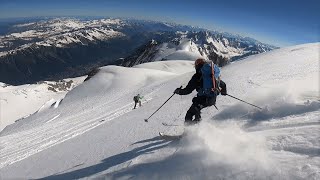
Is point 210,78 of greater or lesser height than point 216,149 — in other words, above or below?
above

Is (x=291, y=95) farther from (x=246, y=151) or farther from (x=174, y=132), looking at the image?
(x=246, y=151)

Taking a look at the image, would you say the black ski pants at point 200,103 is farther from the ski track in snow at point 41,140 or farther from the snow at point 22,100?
the snow at point 22,100

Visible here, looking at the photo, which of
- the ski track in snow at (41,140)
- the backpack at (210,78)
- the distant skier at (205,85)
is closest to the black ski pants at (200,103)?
A: the distant skier at (205,85)

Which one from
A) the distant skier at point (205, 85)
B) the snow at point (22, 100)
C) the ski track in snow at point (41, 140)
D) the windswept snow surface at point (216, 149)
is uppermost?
the distant skier at point (205, 85)

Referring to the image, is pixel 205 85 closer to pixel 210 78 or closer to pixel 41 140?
pixel 210 78

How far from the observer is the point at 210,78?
1026 centimetres

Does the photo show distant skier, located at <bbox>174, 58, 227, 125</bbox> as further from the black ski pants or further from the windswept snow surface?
the windswept snow surface

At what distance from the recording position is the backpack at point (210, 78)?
10.2m

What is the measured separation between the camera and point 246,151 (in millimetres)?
7781

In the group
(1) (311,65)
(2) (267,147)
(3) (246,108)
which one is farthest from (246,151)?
(1) (311,65)

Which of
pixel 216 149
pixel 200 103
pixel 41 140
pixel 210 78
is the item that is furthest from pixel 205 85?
pixel 41 140

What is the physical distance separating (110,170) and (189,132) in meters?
2.38

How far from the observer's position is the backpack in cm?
1019

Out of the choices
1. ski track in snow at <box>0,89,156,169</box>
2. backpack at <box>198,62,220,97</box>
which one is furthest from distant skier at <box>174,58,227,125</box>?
ski track in snow at <box>0,89,156,169</box>
